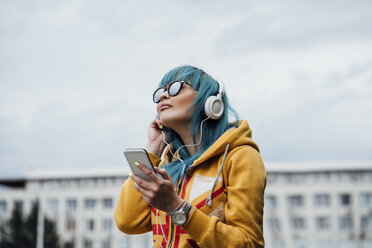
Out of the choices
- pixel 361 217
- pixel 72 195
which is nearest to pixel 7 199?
pixel 72 195

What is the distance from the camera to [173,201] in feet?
6.46

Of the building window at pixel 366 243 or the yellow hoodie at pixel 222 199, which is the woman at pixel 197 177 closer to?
the yellow hoodie at pixel 222 199

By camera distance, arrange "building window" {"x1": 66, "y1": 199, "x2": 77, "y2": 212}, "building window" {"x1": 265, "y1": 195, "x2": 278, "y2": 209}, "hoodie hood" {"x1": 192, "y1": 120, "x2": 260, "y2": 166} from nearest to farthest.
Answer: "hoodie hood" {"x1": 192, "y1": 120, "x2": 260, "y2": 166} < "building window" {"x1": 265, "y1": 195, "x2": 278, "y2": 209} < "building window" {"x1": 66, "y1": 199, "x2": 77, "y2": 212}

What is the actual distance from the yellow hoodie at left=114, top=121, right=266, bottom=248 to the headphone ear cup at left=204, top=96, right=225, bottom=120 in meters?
0.12

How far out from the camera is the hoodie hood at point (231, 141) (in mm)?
2232

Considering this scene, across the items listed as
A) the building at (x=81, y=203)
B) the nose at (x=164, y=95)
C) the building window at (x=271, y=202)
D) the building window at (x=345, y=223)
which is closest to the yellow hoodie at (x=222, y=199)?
the nose at (x=164, y=95)

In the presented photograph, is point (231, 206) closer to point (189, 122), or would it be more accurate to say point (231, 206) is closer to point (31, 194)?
point (189, 122)

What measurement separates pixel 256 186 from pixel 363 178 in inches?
2331

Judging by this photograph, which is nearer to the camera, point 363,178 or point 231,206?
point 231,206

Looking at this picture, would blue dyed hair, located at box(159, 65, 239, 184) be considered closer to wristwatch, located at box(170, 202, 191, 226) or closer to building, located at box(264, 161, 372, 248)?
wristwatch, located at box(170, 202, 191, 226)

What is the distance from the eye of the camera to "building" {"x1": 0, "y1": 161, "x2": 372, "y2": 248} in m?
53.7

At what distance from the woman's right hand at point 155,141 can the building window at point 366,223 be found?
55917 mm

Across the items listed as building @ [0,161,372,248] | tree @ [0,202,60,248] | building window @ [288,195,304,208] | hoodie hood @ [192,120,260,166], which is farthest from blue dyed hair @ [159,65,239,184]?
building window @ [288,195,304,208]

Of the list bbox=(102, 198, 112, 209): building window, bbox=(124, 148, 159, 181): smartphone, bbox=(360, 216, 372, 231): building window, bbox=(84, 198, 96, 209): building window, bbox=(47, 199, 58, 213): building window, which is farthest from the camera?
bbox=(47, 199, 58, 213): building window
